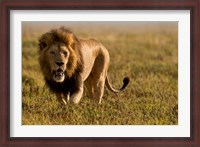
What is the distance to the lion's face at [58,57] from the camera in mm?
6691

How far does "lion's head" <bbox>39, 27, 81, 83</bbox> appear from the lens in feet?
22.0

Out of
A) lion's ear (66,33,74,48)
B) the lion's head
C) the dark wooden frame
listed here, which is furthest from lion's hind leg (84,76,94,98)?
the dark wooden frame

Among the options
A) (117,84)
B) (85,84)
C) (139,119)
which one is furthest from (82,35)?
(139,119)

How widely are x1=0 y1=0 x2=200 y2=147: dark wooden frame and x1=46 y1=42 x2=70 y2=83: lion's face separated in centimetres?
53

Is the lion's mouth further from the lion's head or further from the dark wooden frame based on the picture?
the dark wooden frame

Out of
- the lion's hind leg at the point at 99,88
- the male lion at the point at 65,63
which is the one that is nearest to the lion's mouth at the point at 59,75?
the male lion at the point at 65,63
